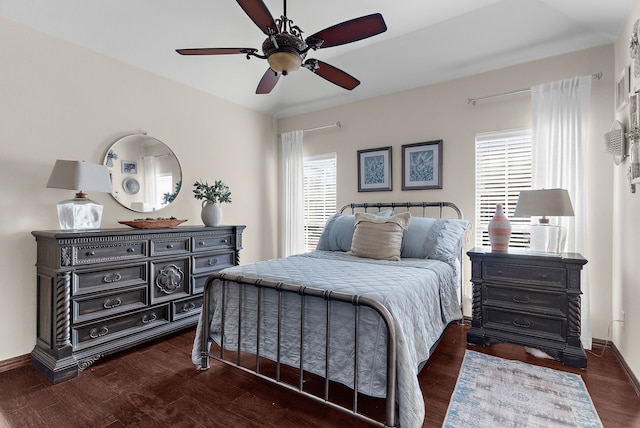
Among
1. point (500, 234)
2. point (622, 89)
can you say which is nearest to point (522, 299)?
point (500, 234)

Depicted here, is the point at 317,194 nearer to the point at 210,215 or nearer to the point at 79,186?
the point at 210,215

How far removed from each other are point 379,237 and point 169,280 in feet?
6.63

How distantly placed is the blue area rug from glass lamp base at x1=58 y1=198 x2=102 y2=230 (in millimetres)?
3024

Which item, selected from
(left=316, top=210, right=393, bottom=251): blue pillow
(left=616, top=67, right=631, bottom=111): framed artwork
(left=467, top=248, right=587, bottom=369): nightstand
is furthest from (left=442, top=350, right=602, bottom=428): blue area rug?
(left=616, top=67, right=631, bottom=111): framed artwork

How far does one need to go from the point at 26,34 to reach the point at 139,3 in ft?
2.97

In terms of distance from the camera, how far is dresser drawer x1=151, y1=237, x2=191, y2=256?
112 inches

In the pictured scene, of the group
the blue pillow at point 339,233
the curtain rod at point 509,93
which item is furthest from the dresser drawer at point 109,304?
the curtain rod at point 509,93

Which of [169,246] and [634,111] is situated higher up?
[634,111]

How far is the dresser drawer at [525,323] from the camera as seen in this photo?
2447 mm

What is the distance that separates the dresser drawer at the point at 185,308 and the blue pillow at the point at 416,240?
2.14m

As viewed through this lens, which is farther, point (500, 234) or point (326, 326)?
point (500, 234)

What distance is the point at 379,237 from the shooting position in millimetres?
2943

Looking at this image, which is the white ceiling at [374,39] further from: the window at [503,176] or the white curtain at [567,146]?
the window at [503,176]

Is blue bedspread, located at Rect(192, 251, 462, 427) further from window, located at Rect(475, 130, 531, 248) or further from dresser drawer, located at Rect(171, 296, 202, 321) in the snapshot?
window, located at Rect(475, 130, 531, 248)
